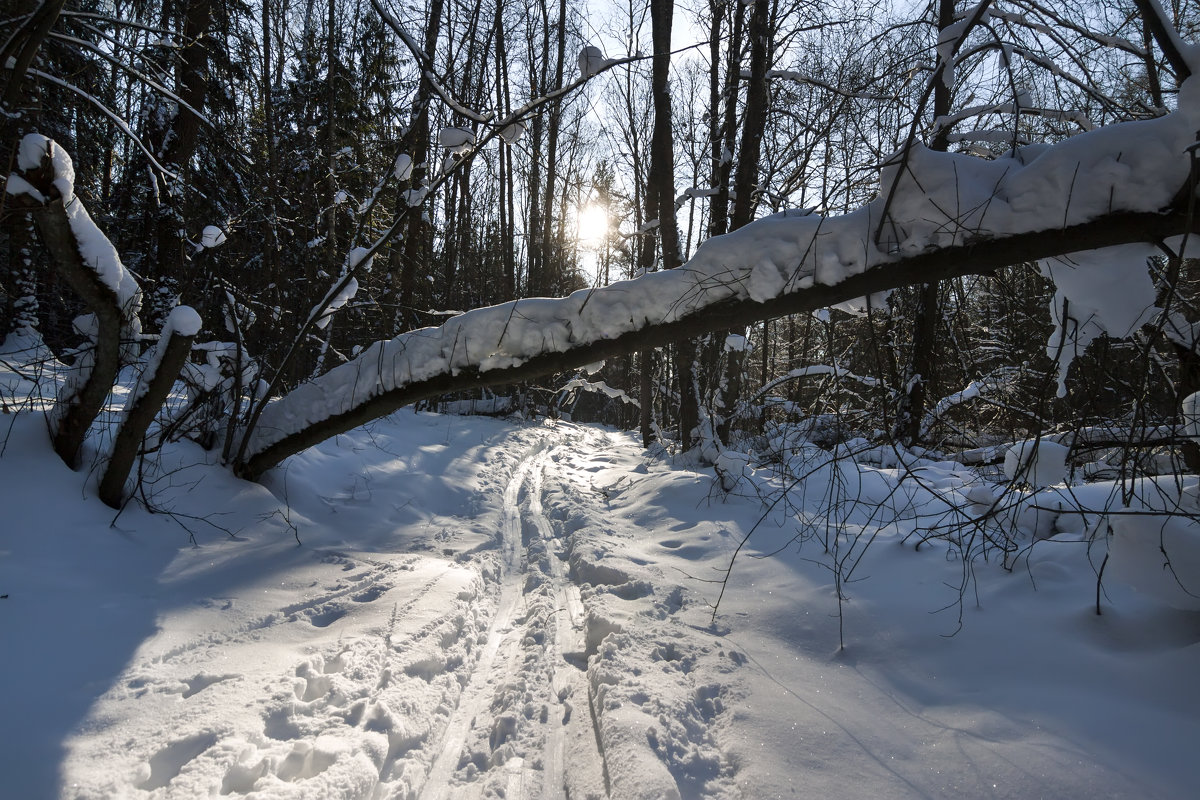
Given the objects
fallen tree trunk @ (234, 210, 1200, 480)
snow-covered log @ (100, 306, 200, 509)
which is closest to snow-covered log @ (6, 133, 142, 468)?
snow-covered log @ (100, 306, 200, 509)

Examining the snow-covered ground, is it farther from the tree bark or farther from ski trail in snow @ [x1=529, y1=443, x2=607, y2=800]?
the tree bark

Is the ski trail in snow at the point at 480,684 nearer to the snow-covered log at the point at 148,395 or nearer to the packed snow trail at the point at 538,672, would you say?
the packed snow trail at the point at 538,672

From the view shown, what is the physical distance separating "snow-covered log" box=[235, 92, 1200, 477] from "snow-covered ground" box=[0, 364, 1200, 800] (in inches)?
44.6

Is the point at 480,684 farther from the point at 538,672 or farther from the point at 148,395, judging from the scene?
the point at 148,395

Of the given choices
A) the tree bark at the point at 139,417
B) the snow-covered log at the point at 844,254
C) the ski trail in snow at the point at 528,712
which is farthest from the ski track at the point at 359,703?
the snow-covered log at the point at 844,254

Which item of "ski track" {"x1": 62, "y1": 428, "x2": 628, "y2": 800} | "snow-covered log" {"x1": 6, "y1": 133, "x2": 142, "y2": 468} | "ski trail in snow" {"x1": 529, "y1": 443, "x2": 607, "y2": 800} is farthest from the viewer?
"snow-covered log" {"x1": 6, "y1": 133, "x2": 142, "y2": 468}

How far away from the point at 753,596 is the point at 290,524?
3.62 metres

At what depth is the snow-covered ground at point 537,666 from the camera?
2.03 metres

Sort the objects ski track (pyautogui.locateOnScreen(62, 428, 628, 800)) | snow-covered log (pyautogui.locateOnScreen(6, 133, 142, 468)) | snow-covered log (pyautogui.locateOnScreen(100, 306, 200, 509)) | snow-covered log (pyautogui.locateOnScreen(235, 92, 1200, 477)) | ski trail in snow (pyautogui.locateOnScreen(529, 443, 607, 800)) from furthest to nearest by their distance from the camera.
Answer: snow-covered log (pyautogui.locateOnScreen(100, 306, 200, 509)) → snow-covered log (pyautogui.locateOnScreen(6, 133, 142, 468)) → snow-covered log (pyautogui.locateOnScreen(235, 92, 1200, 477)) → ski trail in snow (pyautogui.locateOnScreen(529, 443, 607, 800)) → ski track (pyautogui.locateOnScreen(62, 428, 628, 800))

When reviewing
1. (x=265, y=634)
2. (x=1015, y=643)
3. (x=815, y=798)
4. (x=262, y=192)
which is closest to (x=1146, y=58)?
(x=1015, y=643)

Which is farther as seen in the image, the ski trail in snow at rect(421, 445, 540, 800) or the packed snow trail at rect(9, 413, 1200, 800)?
the ski trail in snow at rect(421, 445, 540, 800)

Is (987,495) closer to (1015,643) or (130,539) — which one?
(1015,643)

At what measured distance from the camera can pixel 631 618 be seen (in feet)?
11.5

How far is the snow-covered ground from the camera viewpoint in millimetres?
2025
